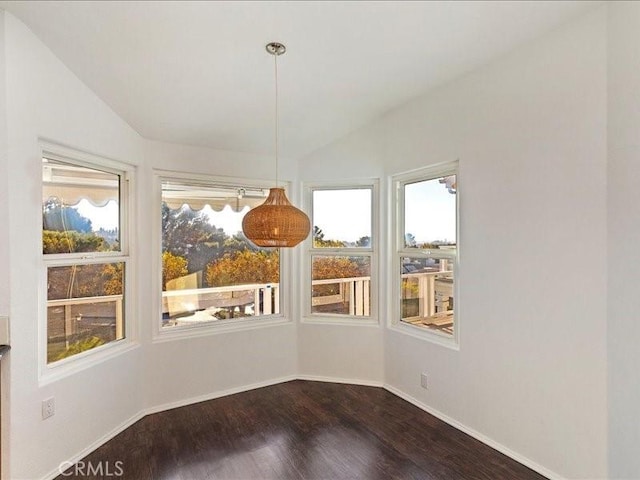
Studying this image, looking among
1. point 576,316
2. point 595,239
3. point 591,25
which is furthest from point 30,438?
point 591,25

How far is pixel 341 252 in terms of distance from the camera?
3709mm

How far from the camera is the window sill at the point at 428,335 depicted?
9.21ft

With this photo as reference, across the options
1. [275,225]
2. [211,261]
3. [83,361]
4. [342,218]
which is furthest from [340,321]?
[83,361]

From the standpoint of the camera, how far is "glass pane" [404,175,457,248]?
2.90 meters

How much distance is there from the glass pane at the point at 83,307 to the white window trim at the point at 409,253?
98.0 inches

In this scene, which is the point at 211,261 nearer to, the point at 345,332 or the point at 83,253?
the point at 83,253

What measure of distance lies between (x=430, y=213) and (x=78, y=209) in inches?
113

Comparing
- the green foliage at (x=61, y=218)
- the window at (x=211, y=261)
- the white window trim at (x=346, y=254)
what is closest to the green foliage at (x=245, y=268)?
the window at (x=211, y=261)

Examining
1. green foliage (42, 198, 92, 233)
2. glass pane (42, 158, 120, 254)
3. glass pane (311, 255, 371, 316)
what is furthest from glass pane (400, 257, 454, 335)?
green foliage (42, 198, 92, 233)

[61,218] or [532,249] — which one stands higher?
[61,218]

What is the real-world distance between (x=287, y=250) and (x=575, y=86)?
2762 millimetres

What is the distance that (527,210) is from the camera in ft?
7.38

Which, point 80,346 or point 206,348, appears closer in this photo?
point 80,346

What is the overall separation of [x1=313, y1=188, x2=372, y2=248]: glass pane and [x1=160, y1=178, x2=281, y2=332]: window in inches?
21.9
